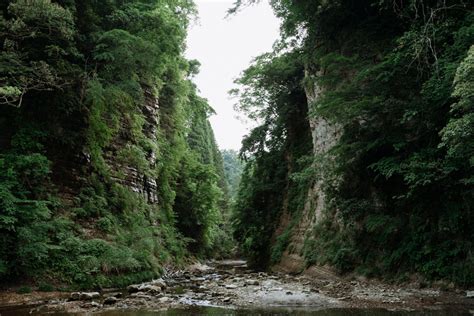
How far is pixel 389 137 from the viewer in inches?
430

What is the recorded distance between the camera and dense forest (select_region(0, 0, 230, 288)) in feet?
37.8

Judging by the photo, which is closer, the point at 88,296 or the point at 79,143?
the point at 88,296

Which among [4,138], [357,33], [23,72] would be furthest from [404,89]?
[4,138]

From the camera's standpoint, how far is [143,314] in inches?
305

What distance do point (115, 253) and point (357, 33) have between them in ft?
42.7

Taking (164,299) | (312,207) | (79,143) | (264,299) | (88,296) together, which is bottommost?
(264,299)

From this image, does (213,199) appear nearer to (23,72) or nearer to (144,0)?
(144,0)

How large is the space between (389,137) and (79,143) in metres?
12.5

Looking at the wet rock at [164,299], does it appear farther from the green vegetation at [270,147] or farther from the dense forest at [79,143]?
the green vegetation at [270,147]

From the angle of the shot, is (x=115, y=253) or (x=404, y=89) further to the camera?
(x=115, y=253)

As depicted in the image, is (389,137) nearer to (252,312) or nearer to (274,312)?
(274,312)

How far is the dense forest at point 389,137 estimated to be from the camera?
8.95 metres

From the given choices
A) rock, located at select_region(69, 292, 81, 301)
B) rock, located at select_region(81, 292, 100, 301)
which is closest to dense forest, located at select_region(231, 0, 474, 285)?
rock, located at select_region(81, 292, 100, 301)

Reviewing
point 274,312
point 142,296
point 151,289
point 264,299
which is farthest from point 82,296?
point 274,312
